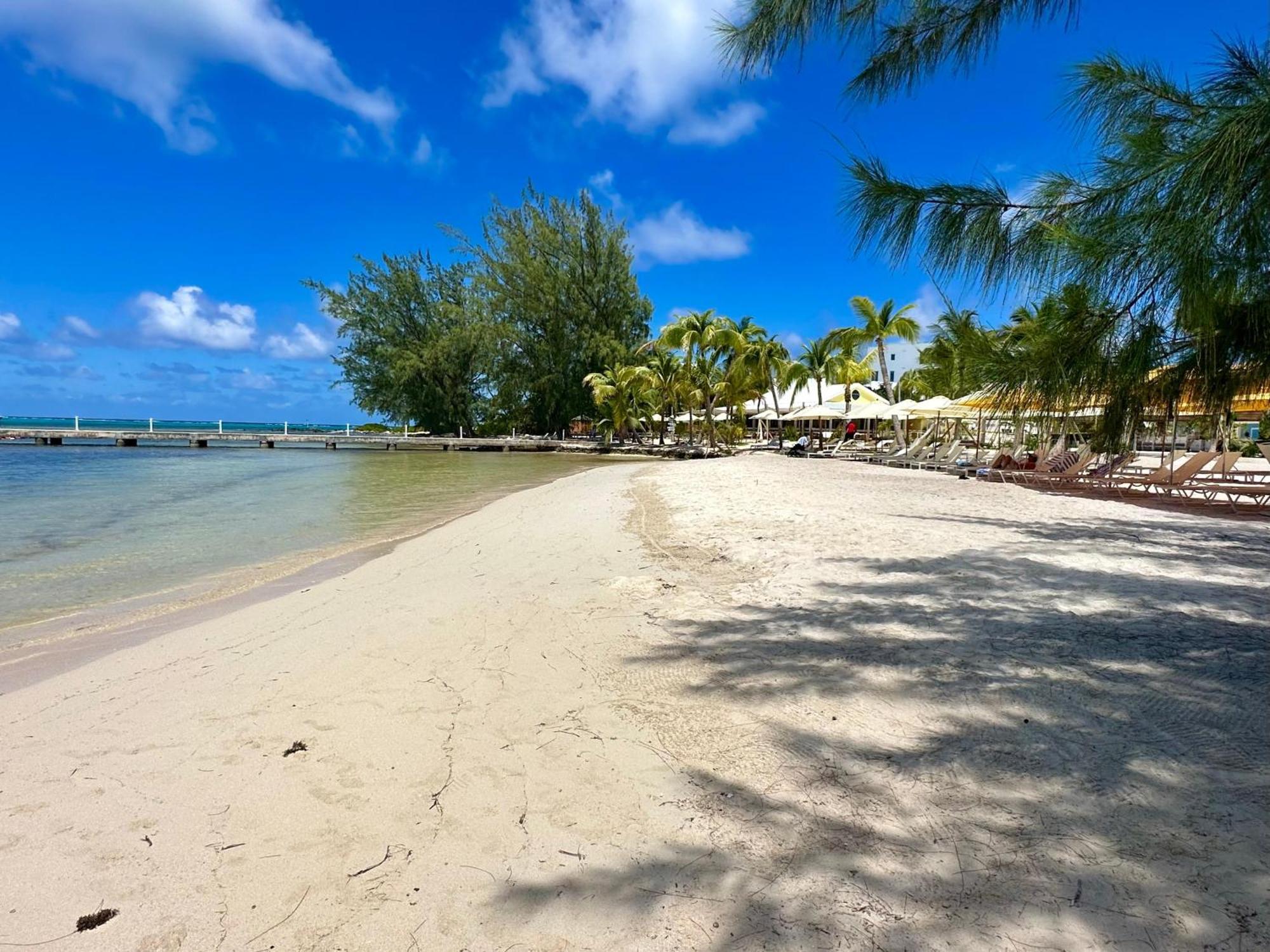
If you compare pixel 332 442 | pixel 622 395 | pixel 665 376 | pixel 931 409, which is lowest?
pixel 332 442

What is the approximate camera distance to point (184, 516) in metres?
11.3

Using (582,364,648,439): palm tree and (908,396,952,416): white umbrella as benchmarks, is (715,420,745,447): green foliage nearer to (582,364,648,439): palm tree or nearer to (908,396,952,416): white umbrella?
(582,364,648,439): palm tree

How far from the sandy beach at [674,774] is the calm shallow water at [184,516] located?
2.99m

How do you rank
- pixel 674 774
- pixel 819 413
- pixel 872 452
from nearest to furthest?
pixel 674 774 < pixel 872 452 < pixel 819 413

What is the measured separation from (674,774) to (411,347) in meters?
46.4

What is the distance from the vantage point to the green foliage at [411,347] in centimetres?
4391

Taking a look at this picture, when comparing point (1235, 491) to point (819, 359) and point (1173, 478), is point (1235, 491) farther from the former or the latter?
point (819, 359)

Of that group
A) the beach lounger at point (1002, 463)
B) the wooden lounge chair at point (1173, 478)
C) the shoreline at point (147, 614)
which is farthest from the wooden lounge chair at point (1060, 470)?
the shoreline at point (147, 614)

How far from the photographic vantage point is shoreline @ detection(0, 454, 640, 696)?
4.20m

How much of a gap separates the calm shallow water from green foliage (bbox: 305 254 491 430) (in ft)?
→ 61.5

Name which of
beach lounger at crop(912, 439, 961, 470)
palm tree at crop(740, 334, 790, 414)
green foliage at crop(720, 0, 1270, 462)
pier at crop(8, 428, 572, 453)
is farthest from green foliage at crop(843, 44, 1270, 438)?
pier at crop(8, 428, 572, 453)

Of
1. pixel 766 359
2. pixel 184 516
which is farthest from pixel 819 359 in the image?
pixel 184 516

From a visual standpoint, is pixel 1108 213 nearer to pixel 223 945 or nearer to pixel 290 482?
pixel 223 945

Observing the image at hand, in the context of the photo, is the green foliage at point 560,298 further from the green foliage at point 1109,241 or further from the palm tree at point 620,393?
the green foliage at point 1109,241
